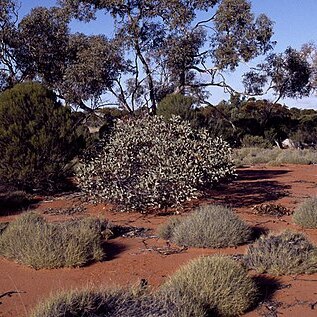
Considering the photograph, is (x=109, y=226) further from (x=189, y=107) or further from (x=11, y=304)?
(x=189, y=107)

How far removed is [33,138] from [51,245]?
24.1 feet

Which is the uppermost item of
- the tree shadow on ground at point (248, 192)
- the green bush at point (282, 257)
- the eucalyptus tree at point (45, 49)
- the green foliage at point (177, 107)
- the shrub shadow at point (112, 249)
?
the eucalyptus tree at point (45, 49)

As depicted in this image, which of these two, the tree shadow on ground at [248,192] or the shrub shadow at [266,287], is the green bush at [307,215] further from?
the shrub shadow at [266,287]

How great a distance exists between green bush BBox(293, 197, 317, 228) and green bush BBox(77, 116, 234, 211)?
7.04 feet

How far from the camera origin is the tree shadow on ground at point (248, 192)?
14.1 metres

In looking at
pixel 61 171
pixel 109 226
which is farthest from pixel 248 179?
pixel 109 226

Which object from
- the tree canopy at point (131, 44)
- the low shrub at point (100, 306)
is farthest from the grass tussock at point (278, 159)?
the low shrub at point (100, 306)

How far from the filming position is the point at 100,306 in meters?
5.67

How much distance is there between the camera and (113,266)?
838 cm

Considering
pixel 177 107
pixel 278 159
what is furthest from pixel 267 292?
pixel 278 159

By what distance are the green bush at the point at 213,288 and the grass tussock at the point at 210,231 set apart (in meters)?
2.25

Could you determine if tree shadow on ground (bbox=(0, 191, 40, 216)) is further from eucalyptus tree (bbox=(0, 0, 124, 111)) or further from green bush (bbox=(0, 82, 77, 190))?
eucalyptus tree (bbox=(0, 0, 124, 111))

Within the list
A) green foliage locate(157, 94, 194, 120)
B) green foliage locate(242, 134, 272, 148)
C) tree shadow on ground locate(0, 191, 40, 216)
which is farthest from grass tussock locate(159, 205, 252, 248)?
green foliage locate(242, 134, 272, 148)

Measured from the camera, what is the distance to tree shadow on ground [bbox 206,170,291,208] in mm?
14102
